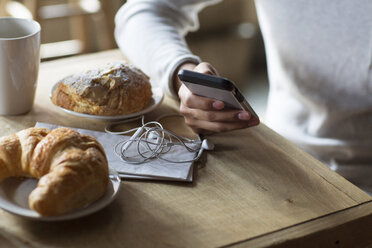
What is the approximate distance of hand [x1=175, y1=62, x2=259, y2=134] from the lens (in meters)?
0.73

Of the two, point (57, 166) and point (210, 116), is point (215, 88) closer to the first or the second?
point (210, 116)

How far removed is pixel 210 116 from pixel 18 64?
13.4 inches

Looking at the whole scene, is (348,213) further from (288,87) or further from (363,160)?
(288,87)

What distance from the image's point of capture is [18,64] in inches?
29.6

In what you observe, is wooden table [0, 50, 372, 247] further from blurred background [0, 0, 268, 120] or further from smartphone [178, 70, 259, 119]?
blurred background [0, 0, 268, 120]

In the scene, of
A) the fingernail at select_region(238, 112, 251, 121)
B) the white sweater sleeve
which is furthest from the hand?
the white sweater sleeve

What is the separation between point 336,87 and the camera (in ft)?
3.15

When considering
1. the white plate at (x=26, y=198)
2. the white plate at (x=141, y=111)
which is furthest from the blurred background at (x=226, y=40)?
the white plate at (x=26, y=198)

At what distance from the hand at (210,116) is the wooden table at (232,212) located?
0.03 m

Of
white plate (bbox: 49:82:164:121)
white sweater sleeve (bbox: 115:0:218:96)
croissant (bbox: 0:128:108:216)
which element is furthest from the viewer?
white sweater sleeve (bbox: 115:0:218:96)

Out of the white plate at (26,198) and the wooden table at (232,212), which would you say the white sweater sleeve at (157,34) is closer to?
the wooden table at (232,212)

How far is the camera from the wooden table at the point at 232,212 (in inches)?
20.4

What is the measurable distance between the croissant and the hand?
0.73 feet

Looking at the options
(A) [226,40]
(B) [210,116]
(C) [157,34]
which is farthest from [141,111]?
(A) [226,40]
